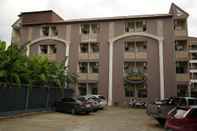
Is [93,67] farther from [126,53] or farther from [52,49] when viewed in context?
[52,49]

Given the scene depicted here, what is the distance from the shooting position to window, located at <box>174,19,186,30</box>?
29.8 meters

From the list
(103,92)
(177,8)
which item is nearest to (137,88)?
(103,92)

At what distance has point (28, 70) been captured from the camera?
19.8 m

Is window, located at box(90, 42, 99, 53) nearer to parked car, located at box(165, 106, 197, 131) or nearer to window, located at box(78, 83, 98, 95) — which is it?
window, located at box(78, 83, 98, 95)

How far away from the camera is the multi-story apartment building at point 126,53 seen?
95.1ft

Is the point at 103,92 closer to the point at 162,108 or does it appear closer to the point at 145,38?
the point at 145,38

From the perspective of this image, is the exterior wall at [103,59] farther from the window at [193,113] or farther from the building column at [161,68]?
the window at [193,113]

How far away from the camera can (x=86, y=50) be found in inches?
1277

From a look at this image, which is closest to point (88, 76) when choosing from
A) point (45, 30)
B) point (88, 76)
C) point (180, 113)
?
A: point (88, 76)

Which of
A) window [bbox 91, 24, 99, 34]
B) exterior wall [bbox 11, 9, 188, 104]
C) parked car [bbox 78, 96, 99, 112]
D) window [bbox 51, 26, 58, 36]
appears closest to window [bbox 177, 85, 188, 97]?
exterior wall [bbox 11, 9, 188, 104]

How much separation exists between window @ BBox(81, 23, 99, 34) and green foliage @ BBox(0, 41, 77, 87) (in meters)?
8.09

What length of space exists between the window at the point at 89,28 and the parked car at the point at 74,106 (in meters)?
13.6

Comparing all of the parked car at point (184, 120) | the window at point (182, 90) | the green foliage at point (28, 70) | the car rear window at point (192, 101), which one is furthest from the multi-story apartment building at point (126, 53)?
the parked car at point (184, 120)

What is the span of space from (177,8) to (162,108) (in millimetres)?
19796
